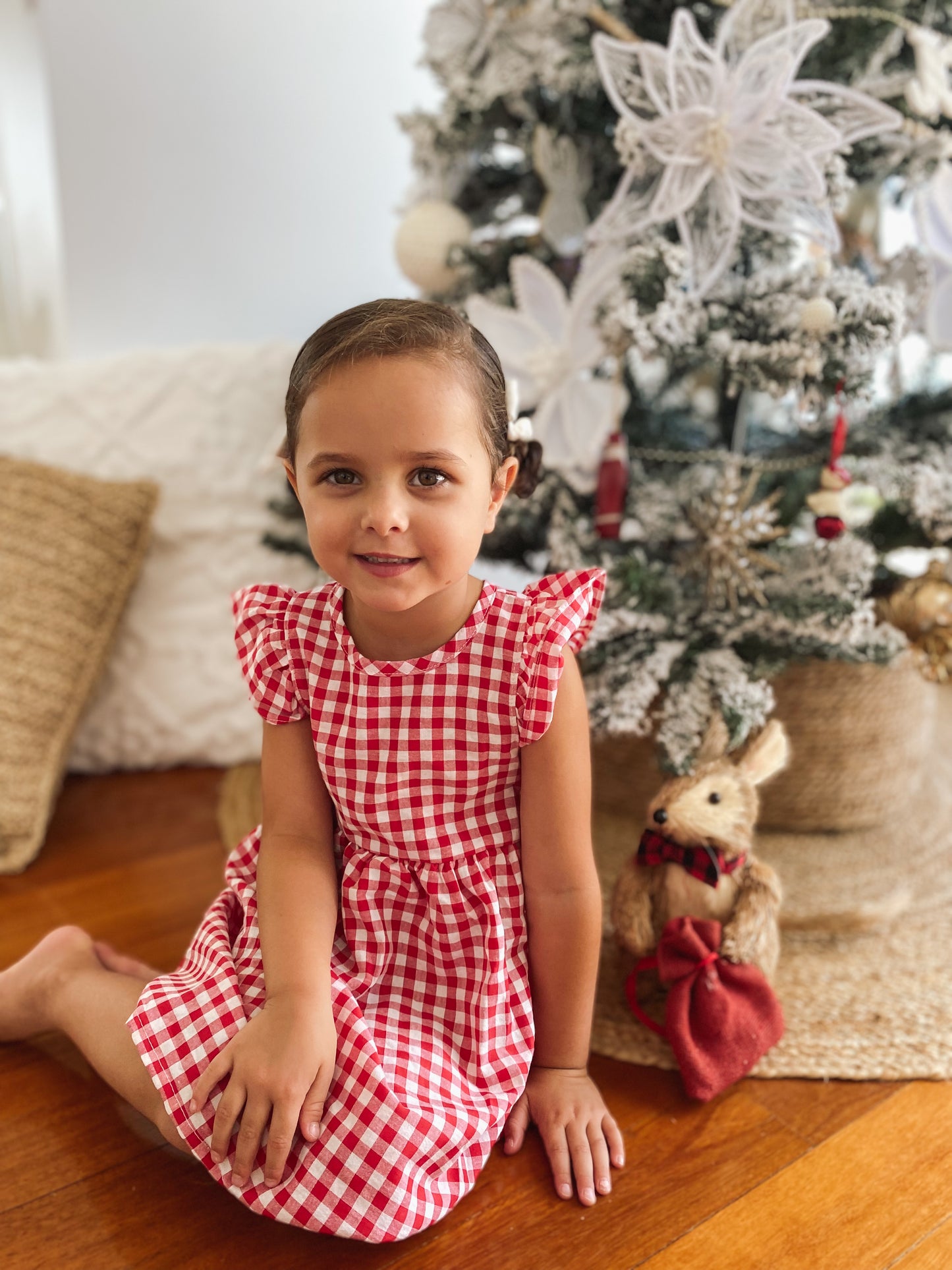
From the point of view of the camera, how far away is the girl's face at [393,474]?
67 cm

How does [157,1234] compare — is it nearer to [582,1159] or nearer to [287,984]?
[287,984]

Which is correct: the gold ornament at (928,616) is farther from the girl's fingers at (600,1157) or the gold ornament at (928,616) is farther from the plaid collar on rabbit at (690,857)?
the girl's fingers at (600,1157)

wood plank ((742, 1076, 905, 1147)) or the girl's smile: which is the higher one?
the girl's smile

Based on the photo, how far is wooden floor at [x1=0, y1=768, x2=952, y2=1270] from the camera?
2.28 ft

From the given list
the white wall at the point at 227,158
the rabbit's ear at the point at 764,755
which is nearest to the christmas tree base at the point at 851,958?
the rabbit's ear at the point at 764,755

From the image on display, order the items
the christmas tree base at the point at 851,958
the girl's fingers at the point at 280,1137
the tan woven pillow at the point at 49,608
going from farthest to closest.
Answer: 1. the tan woven pillow at the point at 49,608
2. the christmas tree base at the point at 851,958
3. the girl's fingers at the point at 280,1137

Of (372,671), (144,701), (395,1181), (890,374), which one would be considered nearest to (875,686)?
(890,374)

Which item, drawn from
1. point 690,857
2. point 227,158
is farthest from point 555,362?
point 227,158

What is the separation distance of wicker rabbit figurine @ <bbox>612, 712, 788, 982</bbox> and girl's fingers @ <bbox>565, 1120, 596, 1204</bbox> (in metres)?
0.18

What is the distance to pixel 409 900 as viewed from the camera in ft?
2.63

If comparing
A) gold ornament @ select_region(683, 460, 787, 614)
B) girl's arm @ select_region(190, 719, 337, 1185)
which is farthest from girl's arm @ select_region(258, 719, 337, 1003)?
gold ornament @ select_region(683, 460, 787, 614)

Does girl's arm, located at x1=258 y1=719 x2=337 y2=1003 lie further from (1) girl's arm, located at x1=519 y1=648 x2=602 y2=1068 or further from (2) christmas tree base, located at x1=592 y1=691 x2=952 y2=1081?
(2) christmas tree base, located at x1=592 y1=691 x2=952 y2=1081

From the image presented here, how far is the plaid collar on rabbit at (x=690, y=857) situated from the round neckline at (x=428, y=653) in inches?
11.7

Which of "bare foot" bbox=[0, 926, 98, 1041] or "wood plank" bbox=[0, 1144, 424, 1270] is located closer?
"wood plank" bbox=[0, 1144, 424, 1270]
